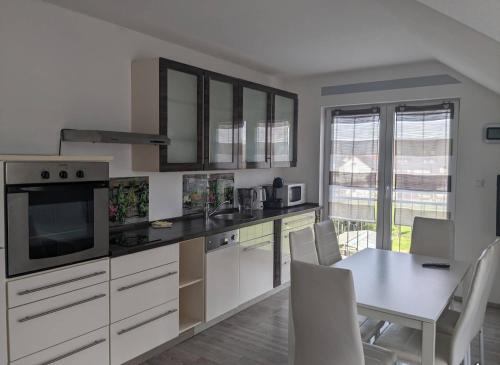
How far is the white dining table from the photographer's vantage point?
2053mm

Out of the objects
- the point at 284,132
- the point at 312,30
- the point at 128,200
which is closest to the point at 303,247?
the point at 128,200

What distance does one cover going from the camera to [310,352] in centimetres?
206

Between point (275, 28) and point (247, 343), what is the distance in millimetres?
2608

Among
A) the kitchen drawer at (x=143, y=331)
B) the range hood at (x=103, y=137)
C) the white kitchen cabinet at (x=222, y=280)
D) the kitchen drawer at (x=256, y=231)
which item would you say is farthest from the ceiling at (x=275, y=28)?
the kitchen drawer at (x=143, y=331)

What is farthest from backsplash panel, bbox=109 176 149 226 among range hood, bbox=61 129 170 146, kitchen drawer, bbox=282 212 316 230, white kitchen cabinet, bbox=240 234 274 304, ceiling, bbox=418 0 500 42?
ceiling, bbox=418 0 500 42

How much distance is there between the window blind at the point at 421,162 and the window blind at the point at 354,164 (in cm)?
27

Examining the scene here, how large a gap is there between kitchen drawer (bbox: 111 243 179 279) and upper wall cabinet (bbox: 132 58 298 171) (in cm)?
74

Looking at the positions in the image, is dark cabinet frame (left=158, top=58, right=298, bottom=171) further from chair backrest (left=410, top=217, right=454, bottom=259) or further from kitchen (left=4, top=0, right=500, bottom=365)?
chair backrest (left=410, top=217, right=454, bottom=259)

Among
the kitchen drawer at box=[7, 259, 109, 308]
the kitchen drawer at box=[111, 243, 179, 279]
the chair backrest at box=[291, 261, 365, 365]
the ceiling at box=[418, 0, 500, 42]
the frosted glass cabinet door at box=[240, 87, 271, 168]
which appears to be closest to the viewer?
the ceiling at box=[418, 0, 500, 42]

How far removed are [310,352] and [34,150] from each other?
2257mm

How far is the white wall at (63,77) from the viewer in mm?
2699

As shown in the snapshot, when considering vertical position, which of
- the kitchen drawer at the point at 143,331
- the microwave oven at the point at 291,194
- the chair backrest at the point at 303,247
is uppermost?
the microwave oven at the point at 291,194

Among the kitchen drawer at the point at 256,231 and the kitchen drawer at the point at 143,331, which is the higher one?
the kitchen drawer at the point at 256,231

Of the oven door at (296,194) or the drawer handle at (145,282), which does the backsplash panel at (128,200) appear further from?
the oven door at (296,194)
